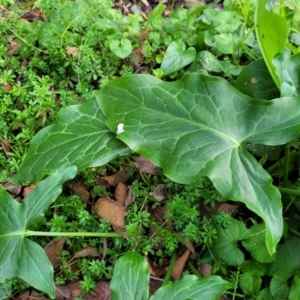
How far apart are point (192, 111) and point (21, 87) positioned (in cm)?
89

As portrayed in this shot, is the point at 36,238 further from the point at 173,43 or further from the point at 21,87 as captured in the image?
the point at 173,43

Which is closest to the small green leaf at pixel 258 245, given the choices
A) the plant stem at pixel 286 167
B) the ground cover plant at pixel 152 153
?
the ground cover plant at pixel 152 153

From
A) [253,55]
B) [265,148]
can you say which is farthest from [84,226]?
[253,55]

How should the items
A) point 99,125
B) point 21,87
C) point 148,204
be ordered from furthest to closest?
point 21,87
point 148,204
point 99,125

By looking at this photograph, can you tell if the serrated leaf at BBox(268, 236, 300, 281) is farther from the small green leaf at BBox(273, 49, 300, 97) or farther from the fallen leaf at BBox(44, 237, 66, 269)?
the fallen leaf at BBox(44, 237, 66, 269)

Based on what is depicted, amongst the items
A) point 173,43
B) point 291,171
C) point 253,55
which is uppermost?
point 173,43

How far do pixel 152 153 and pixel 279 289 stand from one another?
70 cm

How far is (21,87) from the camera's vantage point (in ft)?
7.00

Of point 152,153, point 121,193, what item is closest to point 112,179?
point 121,193

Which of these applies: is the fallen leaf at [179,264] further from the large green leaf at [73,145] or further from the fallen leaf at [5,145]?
the fallen leaf at [5,145]

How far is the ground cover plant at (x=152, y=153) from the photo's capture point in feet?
5.13

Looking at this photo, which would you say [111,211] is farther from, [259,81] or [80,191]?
[259,81]

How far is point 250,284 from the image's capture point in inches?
68.3

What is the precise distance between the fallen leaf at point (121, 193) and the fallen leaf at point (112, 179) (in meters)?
0.02
